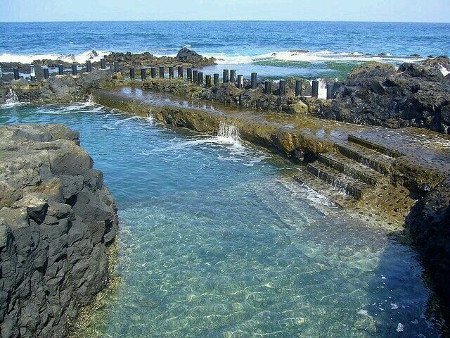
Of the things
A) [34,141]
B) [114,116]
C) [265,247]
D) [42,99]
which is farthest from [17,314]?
[42,99]

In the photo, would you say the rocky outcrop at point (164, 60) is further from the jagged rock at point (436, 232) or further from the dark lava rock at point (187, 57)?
the jagged rock at point (436, 232)

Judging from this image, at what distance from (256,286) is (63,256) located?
379 cm

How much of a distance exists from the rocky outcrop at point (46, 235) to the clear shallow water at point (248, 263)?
0.81m

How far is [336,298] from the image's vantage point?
8.68 metres

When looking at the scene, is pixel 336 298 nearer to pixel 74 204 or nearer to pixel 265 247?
pixel 265 247

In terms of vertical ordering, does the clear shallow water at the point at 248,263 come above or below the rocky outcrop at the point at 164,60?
below

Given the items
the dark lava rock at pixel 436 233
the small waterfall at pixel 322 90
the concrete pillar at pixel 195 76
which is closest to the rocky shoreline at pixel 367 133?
the dark lava rock at pixel 436 233

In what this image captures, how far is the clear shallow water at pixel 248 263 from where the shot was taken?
803cm

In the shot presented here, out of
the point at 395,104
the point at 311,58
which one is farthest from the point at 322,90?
the point at 311,58

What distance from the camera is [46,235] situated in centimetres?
748

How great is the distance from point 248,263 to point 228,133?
1060cm

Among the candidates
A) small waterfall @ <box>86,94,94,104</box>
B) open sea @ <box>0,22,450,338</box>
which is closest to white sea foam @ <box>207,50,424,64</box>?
small waterfall @ <box>86,94,94,104</box>

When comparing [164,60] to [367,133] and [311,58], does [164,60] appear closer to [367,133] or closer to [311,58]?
[311,58]

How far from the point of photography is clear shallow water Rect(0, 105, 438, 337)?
803 cm
